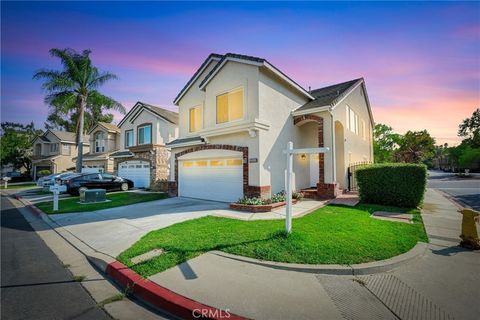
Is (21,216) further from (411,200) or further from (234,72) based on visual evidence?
(411,200)

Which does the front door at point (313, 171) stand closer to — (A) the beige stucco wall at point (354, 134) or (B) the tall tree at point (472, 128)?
(A) the beige stucco wall at point (354, 134)

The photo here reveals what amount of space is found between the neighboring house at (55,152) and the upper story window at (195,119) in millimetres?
26198

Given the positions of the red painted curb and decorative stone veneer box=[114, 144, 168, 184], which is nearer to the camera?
the red painted curb

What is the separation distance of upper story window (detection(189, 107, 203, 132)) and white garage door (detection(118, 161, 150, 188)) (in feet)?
21.2

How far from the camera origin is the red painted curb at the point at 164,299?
3.01m

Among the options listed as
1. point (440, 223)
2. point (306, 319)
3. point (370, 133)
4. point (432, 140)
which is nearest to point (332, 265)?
point (306, 319)

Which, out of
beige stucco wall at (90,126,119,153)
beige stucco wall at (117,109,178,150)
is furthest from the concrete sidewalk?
beige stucco wall at (90,126,119,153)

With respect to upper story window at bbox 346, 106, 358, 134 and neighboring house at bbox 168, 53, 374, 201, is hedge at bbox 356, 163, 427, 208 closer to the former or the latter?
neighboring house at bbox 168, 53, 374, 201

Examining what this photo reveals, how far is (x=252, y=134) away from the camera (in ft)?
33.6

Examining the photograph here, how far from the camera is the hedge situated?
919 centimetres

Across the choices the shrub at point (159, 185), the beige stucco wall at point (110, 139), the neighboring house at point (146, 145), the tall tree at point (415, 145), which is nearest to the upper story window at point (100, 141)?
the beige stucco wall at point (110, 139)

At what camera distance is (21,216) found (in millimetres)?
10062

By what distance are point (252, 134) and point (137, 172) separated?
13.7 metres

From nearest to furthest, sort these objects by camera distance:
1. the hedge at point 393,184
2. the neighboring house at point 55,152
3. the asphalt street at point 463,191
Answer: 1. the hedge at point 393,184
2. the asphalt street at point 463,191
3. the neighboring house at point 55,152
